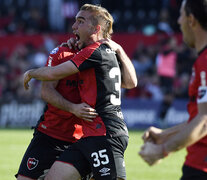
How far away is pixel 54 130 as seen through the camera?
18.9 feet

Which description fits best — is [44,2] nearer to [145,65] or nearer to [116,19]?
[116,19]

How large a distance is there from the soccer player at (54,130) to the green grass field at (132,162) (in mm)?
3240

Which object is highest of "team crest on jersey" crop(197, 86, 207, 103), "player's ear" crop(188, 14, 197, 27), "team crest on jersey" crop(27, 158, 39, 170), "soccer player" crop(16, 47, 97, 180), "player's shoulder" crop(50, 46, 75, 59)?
"player's ear" crop(188, 14, 197, 27)

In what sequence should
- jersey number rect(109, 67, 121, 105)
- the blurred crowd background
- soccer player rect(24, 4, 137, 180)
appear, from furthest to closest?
1. the blurred crowd background
2. jersey number rect(109, 67, 121, 105)
3. soccer player rect(24, 4, 137, 180)

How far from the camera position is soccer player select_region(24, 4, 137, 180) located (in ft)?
16.9

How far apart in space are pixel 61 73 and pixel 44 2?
19.4m

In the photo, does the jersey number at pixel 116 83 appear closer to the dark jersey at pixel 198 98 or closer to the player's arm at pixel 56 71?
the player's arm at pixel 56 71

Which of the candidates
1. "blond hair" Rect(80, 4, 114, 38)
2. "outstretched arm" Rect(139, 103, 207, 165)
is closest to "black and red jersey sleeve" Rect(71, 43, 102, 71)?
"blond hair" Rect(80, 4, 114, 38)

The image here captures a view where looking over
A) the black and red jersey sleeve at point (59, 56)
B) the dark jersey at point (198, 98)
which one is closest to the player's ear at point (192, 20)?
the dark jersey at point (198, 98)

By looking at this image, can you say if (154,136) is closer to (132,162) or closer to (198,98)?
(198,98)

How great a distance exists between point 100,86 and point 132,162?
577 centimetres

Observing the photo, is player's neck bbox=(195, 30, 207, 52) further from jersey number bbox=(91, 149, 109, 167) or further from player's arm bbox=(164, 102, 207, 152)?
jersey number bbox=(91, 149, 109, 167)

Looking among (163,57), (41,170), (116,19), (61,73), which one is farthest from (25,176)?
(116,19)

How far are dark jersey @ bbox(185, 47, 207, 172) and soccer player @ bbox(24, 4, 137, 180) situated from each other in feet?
3.91
